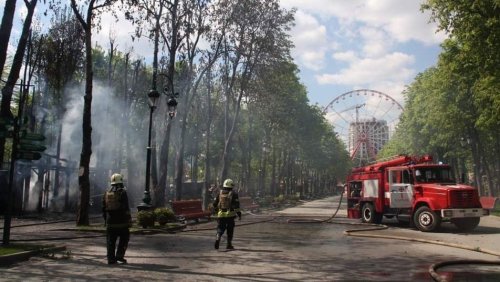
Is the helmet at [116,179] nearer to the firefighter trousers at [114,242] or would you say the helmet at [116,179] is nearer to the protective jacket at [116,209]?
the protective jacket at [116,209]

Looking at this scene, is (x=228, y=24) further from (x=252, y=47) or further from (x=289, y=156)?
(x=289, y=156)

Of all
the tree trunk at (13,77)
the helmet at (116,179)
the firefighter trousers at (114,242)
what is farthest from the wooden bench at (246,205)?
the firefighter trousers at (114,242)

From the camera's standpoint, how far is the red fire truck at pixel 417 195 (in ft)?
56.3

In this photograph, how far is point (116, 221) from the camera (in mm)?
9766

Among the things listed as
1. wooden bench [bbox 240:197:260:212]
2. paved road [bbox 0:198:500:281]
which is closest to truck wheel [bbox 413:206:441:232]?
paved road [bbox 0:198:500:281]

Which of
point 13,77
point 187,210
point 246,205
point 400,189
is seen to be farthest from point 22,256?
point 246,205

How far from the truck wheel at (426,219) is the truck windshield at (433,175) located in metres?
1.27

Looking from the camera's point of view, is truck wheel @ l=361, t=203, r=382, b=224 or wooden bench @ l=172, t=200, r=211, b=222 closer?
wooden bench @ l=172, t=200, r=211, b=222

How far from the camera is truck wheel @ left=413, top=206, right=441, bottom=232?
1738 centimetres

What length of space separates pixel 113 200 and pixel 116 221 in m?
0.45

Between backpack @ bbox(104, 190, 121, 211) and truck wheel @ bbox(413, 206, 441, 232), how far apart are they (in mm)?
12066

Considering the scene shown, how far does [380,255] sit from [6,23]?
452 inches

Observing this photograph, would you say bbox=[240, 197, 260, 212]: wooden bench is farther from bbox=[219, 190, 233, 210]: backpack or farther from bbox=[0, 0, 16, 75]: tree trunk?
bbox=[0, 0, 16, 75]: tree trunk

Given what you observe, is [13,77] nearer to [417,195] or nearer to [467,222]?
[417,195]
